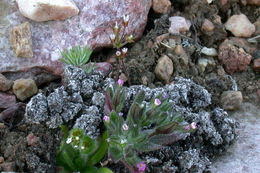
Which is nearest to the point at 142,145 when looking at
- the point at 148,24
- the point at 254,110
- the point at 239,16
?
the point at 254,110

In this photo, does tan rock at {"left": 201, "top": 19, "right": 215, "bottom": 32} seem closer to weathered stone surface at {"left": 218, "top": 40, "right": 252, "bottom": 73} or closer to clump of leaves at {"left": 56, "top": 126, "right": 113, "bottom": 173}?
weathered stone surface at {"left": 218, "top": 40, "right": 252, "bottom": 73}

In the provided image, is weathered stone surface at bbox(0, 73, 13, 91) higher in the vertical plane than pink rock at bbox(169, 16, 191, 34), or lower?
lower

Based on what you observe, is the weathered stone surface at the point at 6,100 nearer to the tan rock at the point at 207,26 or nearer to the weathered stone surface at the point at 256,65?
the tan rock at the point at 207,26

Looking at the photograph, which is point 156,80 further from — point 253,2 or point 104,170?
point 253,2

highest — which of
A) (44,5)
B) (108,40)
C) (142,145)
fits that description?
(44,5)

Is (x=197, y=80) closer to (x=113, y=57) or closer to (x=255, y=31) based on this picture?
(x=113, y=57)

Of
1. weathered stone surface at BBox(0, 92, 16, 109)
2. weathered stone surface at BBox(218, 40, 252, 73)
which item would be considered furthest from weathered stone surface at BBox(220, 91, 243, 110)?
weathered stone surface at BBox(0, 92, 16, 109)
